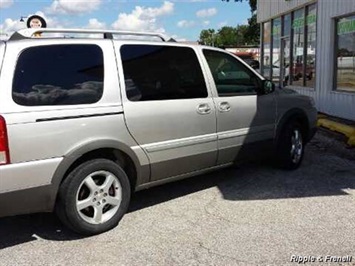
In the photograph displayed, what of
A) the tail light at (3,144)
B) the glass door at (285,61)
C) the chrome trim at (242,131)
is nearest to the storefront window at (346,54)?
the glass door at (285,61)

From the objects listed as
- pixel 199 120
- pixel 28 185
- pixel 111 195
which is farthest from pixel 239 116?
pixel 28 185

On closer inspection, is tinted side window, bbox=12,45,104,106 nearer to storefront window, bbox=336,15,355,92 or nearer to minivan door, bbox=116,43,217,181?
minivan door, bbox=116,43,217,181

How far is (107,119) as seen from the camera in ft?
15.5

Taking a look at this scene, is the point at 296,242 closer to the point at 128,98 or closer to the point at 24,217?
the point at 128,98

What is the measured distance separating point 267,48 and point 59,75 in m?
16.0

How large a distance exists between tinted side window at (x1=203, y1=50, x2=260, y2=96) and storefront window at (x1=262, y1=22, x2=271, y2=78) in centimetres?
1307

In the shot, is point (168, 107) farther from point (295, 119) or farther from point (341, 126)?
point (341, 126)

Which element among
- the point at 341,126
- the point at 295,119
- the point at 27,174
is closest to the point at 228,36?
the point at 341,126

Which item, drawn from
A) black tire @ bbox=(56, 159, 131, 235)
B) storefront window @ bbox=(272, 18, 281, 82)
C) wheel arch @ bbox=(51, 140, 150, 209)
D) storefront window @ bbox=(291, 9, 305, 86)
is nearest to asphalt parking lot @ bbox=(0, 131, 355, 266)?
black tire @ bbox=(56, 159, 131, 235)

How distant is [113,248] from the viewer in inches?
175

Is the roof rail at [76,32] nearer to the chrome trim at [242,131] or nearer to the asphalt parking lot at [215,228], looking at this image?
the chrome trim at [242,131]

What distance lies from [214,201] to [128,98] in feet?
5.36

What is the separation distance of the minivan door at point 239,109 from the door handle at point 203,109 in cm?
17

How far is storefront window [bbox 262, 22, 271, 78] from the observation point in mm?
19219
